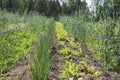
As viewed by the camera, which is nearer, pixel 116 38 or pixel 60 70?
pixel 60 70

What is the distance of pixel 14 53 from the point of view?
21.4 feet

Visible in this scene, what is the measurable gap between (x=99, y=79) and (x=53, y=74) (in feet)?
2.52

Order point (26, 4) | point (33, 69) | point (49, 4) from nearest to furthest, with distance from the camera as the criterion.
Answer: point (33, 69) → point (26, 4) → point (49, 4)

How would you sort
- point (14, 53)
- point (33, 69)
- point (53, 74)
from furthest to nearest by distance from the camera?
point (14, 53), point (53, 74), point (33, 69)

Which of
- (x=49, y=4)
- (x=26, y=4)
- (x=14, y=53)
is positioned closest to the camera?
(x=14, y=53)

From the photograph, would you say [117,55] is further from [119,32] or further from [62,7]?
[62,7]

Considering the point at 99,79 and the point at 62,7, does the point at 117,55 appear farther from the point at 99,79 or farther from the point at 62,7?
the point at 62,7

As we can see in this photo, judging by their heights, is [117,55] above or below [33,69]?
below

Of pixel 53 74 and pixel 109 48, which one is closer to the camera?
pixel 53 74

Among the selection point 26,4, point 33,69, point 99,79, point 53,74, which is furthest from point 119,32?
point 26,4

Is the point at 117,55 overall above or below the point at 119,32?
below

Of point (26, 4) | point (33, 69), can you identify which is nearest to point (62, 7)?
point (26, 4)

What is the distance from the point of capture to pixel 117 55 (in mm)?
5801

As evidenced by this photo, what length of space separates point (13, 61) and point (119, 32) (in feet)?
7.95
